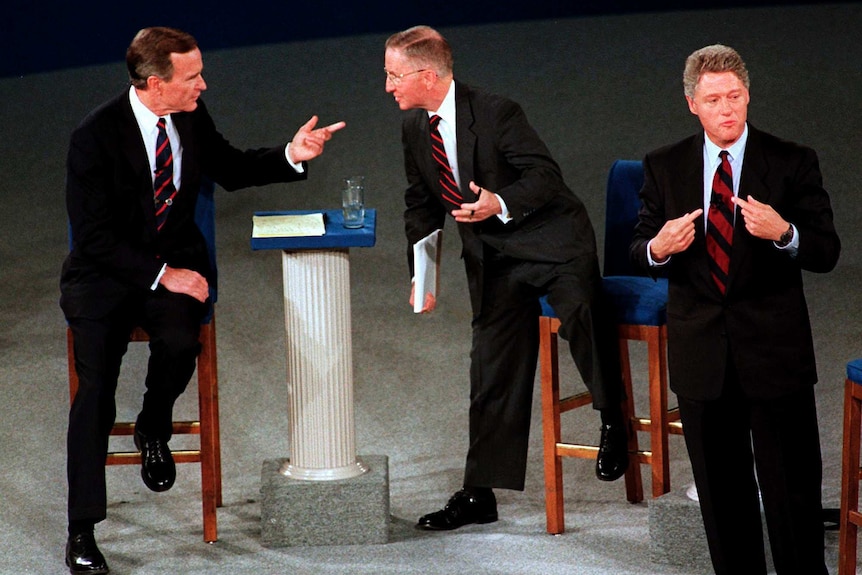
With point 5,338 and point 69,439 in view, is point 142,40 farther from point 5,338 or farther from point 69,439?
point 5,338

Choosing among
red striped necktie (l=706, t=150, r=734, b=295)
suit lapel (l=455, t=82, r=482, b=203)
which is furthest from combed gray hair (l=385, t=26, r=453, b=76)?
red striped necktie (l=706, t=150, r=734, b=295)

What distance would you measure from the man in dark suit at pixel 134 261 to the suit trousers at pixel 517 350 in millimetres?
743

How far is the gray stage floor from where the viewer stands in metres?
4.04

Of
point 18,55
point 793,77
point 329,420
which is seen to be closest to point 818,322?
point 329,420

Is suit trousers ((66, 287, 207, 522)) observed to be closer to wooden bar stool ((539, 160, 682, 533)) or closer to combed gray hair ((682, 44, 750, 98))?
wooden bar stool ((539, 160, 682, 533))

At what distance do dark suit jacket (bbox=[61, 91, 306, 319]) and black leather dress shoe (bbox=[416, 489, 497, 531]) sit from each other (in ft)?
3.40

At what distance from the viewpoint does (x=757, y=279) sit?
3.12m

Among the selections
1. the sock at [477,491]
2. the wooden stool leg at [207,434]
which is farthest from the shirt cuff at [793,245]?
the wooden stool leg at [207,434]

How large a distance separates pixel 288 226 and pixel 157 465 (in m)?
0.81

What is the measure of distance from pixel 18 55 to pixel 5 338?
230 inches

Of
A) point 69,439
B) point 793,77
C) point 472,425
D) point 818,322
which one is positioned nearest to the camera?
point 69,439

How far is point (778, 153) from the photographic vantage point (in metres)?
3.09

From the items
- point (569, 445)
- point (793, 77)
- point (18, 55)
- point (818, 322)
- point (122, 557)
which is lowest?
point (122, 557)

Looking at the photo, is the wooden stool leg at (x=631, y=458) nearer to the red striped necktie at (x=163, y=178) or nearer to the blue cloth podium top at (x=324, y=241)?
the blue cloth podium top at (x=324, y=241)
